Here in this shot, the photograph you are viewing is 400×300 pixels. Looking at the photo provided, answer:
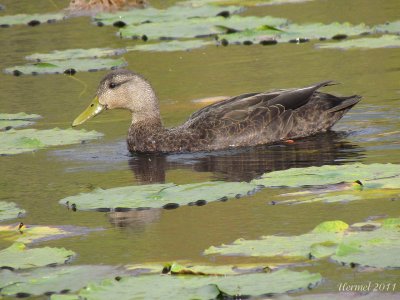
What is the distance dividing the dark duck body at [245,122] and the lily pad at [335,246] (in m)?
4.17

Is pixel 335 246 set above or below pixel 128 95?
below

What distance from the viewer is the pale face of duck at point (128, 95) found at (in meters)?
12.7

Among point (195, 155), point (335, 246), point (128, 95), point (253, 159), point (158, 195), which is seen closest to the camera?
point (335, 246)

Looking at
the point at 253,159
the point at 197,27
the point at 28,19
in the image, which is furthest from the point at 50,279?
the point at 28,19

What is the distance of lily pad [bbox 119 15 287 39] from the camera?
1780 centimetres

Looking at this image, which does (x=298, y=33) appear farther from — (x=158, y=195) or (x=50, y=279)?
(x=50, y=279)

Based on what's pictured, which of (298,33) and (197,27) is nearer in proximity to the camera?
(298,33)

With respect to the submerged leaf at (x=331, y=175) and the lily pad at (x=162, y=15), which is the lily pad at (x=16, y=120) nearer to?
the submerged leaf at (x=331, y=175)

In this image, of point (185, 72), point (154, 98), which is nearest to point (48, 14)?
point (185, 72)

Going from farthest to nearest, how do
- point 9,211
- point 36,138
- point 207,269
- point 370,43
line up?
point 370,43 → point 36,138 → point 9,211 → point 207,269

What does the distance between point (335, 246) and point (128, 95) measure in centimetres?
561

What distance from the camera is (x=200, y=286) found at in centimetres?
686

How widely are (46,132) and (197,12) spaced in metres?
7.47

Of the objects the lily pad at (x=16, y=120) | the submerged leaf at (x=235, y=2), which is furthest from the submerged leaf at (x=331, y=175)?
the submerged leaf at (x=235, y=2)
